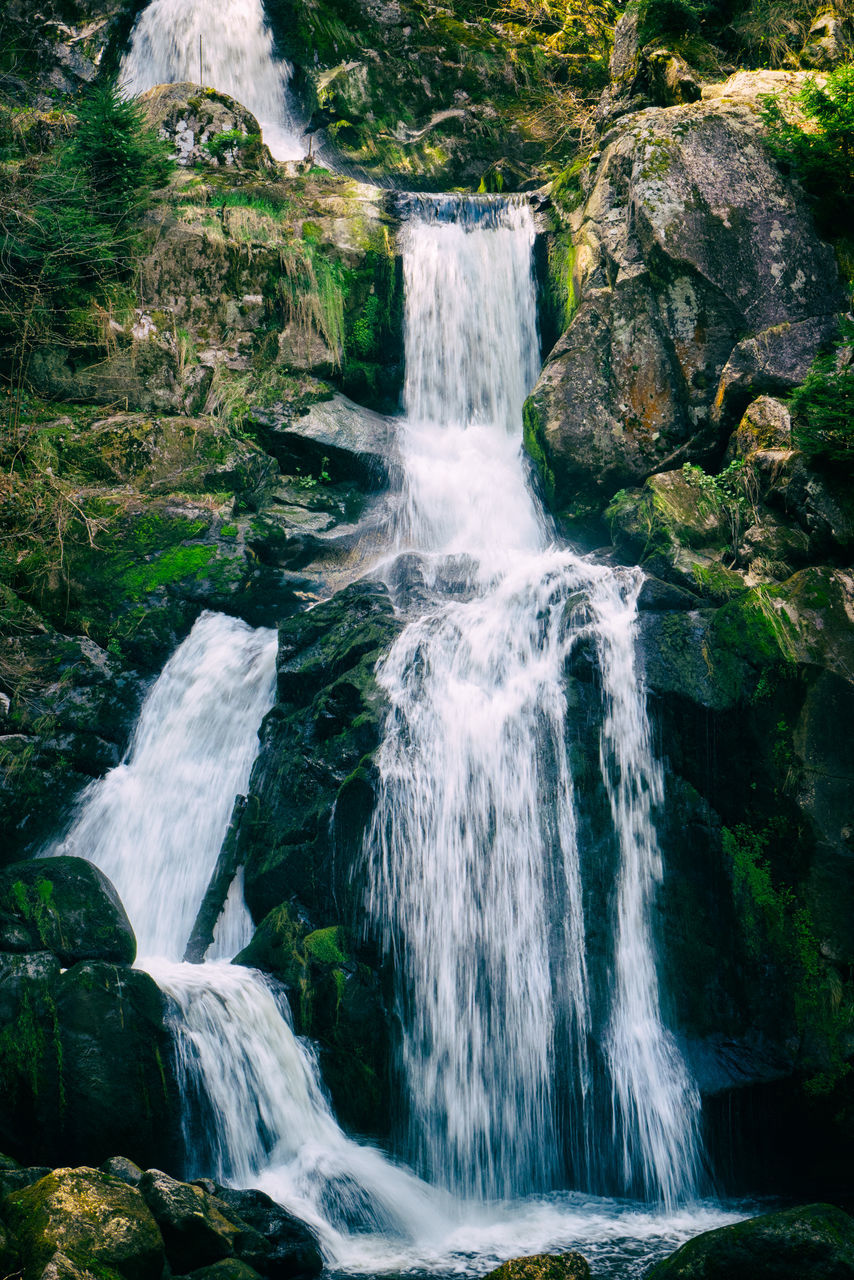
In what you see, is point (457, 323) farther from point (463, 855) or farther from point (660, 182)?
point (463, 855)

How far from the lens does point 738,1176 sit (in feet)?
20.3

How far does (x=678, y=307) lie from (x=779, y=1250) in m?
9.14

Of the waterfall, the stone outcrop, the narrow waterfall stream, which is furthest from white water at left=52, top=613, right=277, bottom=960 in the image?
the stone outcrop

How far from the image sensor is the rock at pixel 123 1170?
4484 mm

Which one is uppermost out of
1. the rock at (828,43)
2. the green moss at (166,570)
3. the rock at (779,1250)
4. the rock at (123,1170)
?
the rock at (828,43)

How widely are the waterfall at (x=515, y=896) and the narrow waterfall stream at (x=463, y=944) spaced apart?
17 millimetres

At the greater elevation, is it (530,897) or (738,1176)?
(530,897)

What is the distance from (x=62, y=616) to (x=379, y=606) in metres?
3.40

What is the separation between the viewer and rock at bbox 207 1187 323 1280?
454 cm

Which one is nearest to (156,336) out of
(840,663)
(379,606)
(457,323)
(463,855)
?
(457,323)

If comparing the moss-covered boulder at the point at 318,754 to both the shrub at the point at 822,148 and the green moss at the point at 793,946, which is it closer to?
the green moss at the point at 793,946

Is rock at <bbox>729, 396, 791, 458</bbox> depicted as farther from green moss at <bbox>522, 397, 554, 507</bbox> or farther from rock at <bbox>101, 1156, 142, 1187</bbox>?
rock at <bbox>101, 1156, 142, 1187</bbox>

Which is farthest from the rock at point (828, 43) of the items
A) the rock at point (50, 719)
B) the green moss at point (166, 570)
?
the rock at point (50, 719)

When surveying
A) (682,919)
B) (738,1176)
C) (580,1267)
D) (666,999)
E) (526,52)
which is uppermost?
(526,52)
